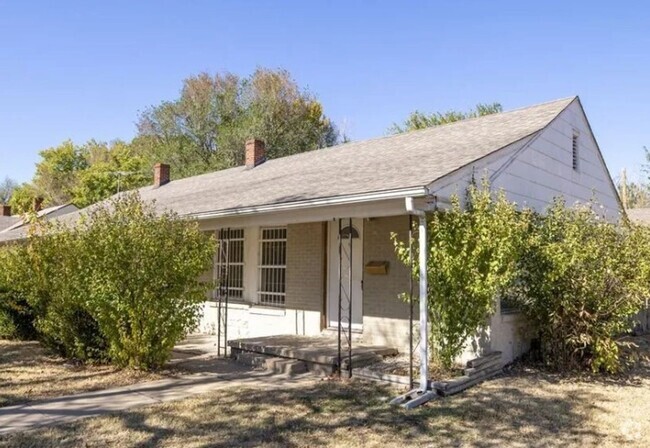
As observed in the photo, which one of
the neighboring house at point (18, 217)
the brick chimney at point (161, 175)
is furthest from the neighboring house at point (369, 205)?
the neighboring house at point (18, 217)

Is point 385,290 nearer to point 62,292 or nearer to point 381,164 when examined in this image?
point 381,164

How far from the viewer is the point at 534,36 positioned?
1312 centimetres

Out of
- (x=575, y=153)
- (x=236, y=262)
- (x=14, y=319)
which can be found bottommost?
(x=14, y=319)

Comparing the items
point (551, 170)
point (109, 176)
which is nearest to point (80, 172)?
point (109, 176)

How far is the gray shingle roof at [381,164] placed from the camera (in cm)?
789

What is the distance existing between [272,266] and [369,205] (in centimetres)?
485

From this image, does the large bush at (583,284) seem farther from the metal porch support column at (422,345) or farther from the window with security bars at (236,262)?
the window with security bars at (236,262)

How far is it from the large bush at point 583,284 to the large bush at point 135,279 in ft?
16.9

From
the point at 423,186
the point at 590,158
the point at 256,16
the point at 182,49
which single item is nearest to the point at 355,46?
the point at 256,16

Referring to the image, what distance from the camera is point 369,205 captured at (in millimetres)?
7434

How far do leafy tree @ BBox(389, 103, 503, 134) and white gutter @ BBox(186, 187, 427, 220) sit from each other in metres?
27.8

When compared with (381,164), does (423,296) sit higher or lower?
lower

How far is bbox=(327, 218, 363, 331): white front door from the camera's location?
9867mm

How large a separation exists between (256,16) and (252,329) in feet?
25.8
